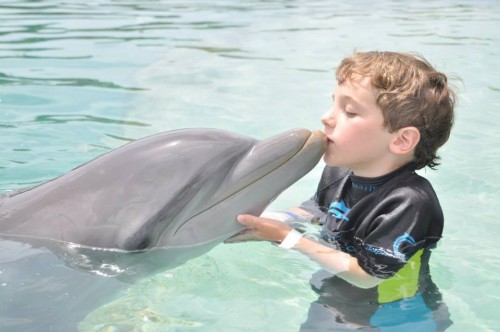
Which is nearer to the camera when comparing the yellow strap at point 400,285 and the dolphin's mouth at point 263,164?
the dolphin's mouth at point 263,164

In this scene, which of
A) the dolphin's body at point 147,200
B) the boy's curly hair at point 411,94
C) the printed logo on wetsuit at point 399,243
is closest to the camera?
the dolphin's body at point 147,200

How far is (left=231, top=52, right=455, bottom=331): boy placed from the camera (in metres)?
4.05

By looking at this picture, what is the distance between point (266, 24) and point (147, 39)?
12.3 feet

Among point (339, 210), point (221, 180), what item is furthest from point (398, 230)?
point (221, 180)

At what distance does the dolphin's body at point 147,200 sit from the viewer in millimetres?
3889

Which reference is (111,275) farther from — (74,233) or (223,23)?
(223,23)

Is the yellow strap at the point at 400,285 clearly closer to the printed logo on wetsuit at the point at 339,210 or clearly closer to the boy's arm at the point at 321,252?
the boy's arm at the point at 321,252

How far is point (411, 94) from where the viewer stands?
162 inches

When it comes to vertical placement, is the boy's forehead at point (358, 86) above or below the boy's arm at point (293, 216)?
above

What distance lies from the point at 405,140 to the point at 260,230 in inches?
37.6

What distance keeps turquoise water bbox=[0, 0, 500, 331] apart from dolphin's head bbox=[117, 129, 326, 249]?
516 mm

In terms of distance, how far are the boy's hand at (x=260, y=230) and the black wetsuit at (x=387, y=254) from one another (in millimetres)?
441

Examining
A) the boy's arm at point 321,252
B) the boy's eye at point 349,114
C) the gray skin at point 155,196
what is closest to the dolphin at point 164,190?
the gray skin at point 155,196

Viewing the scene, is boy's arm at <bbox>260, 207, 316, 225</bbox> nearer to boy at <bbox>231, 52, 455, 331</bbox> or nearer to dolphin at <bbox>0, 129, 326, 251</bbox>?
boy at <bbox>231, 52, 455, 331</bbox>
